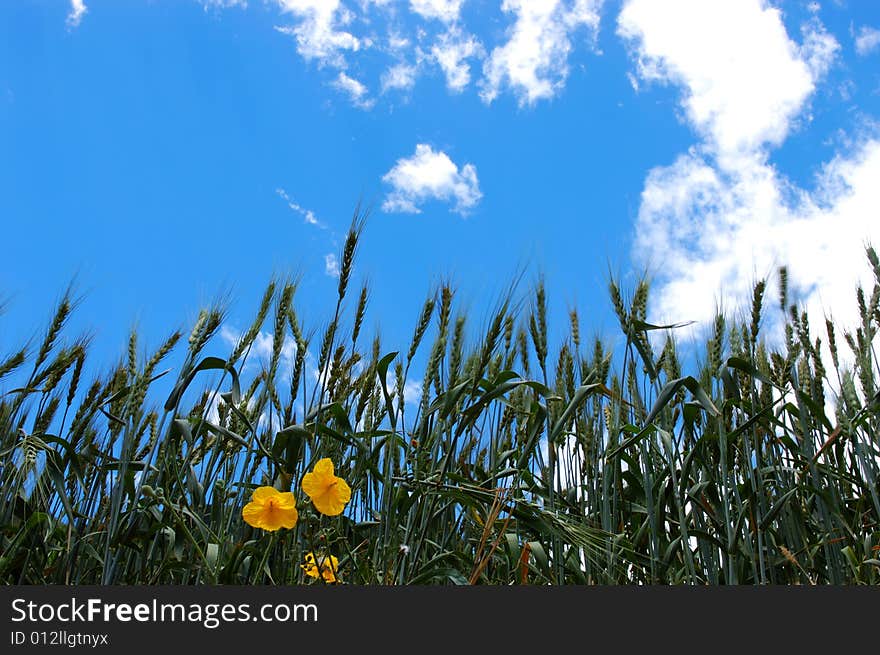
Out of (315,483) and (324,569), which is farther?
(324,569)

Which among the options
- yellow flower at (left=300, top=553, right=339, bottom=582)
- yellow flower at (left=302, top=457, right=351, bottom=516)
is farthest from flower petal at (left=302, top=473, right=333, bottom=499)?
yellow flower at (left=300, top=553, right=339, bottom=582)

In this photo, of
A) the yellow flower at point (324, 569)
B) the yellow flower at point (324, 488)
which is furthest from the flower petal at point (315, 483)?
the yellow flower at point (324, 569)

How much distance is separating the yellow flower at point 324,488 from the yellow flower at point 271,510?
0.14ft

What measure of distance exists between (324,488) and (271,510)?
0.10 m

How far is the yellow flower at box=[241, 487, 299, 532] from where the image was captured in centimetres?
118

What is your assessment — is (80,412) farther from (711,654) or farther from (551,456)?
(711,654)

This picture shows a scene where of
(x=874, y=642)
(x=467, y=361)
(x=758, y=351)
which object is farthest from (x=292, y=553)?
(x=758, y=351)

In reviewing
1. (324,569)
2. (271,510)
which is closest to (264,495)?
(271,510)

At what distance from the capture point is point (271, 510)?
3.93 ft

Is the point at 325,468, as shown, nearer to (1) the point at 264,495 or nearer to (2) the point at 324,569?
(1) the point at 264,495

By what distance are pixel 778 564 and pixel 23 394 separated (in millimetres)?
1878

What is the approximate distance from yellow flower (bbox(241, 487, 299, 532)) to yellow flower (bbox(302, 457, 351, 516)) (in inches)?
1.7

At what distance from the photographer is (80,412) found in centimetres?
182

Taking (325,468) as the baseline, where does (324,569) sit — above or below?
below
